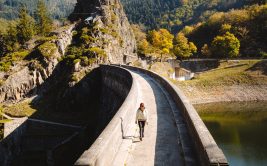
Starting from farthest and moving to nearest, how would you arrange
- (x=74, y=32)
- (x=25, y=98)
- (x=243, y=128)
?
(x=74, y=32)
(x=25, y=98)
(x=243, y=128)

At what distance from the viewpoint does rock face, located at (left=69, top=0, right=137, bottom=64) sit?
65875 millimetres

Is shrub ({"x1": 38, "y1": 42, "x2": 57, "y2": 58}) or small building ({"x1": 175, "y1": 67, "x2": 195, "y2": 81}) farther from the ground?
shrub ({"x1": 38, "y1": 42, "x2": 57, "y2": 58})

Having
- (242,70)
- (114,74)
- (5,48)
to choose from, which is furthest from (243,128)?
(5,48)

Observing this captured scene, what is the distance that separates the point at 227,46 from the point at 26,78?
65.1 metres

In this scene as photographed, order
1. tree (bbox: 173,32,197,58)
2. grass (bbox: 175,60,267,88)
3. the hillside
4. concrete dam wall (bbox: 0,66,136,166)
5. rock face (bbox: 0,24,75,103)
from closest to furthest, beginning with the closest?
concrete dam wall (bbox: 0,66,136,166) → rock face (bbox: 0,24,75,103) → the hillside → grass (bbox: 175,60,267,88) → tree (bbox: 173,32,197,58)

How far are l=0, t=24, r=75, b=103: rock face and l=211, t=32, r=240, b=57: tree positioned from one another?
5590 centimetres

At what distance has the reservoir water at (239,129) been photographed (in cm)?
3444

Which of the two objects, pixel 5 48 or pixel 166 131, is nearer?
pixel 166 131

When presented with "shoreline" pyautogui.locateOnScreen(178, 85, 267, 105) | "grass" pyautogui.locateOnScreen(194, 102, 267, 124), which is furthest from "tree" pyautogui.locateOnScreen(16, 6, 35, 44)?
"grass" pyautogui.locateOnScreen(194, 102, 267, 124)

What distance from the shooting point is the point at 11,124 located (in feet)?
139

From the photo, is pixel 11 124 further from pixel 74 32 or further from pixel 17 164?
pixel 74 32

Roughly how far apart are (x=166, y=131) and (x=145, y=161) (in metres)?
3.35

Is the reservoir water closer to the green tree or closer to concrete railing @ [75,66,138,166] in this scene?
concrete railing @ [75,66,138,166]

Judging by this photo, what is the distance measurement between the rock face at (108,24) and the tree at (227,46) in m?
30.0
